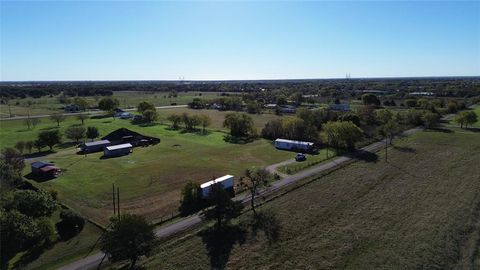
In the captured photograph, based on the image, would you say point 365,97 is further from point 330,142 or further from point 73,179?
point 73,179

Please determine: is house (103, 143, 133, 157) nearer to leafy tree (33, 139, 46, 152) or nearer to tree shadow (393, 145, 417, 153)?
leafy tree (33, 139, 46, 152)

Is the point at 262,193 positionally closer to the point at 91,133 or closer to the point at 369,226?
the point at 369,226

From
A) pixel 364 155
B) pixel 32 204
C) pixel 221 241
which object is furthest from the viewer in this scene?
pixel 364 155

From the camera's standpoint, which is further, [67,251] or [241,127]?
[241,127]

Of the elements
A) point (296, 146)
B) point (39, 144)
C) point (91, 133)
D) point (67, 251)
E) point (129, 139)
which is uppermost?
point (91, 133)

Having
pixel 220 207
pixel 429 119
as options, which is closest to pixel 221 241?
pixel 220 207

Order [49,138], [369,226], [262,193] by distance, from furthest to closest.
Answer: [49,138] < [262,193] < [369,226]

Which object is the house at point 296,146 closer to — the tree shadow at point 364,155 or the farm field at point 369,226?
the tree shadow at point 364,155
